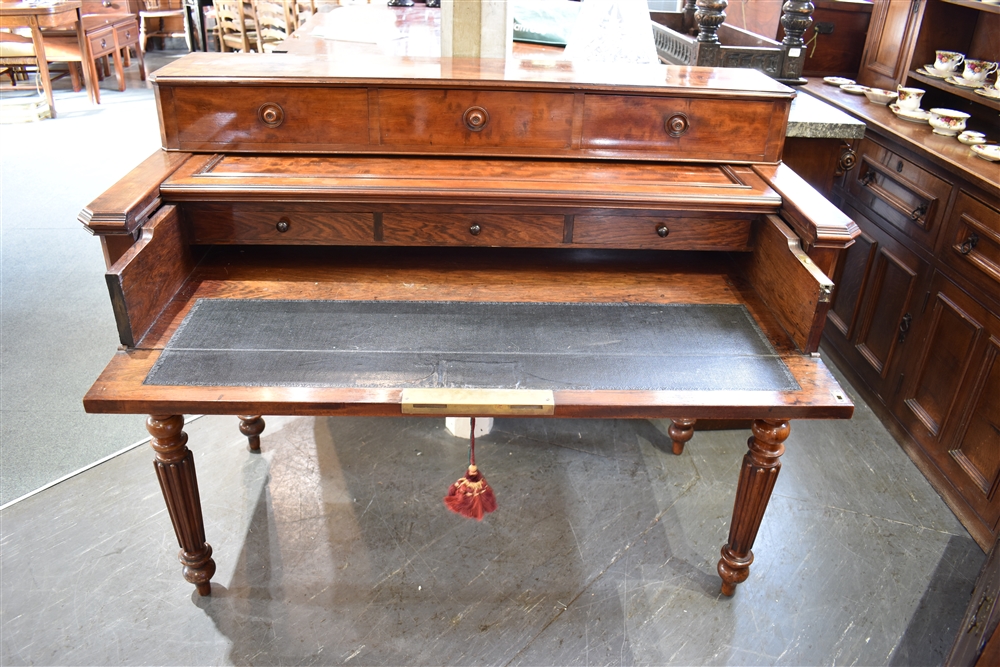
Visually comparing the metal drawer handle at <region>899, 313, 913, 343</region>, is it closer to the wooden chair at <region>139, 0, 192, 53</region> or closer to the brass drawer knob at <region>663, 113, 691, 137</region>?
the brass drawer knob at <region>663, 113, 691, 137</region>

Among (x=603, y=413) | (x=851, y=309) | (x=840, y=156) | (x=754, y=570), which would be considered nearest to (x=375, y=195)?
(x=603, y=413)

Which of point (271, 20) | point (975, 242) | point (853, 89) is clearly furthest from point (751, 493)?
point (271, 20)

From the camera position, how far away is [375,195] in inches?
63.4

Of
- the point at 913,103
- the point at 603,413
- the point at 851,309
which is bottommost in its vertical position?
the point at 851,309

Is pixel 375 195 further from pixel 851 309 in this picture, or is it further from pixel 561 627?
pixel 851 309

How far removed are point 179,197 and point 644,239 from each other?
104cm

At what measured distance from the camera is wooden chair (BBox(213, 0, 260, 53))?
6992 millimetres

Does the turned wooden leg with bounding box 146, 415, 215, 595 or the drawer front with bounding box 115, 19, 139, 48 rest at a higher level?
the drawer front with bounding box 115, 19, 139, 48

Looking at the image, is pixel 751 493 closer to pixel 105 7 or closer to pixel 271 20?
pixel 271 20

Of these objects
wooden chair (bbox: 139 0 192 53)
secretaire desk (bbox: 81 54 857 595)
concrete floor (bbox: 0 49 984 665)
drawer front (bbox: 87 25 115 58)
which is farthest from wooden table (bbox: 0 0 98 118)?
secretaire desk (bbox: 81 54 857 595)

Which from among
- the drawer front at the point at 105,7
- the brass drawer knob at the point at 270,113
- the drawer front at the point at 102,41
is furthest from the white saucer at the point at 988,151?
the drawer front at the point at 105,7

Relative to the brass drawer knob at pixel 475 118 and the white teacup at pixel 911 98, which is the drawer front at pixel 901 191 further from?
the brass drawer knob at pixel 475 118

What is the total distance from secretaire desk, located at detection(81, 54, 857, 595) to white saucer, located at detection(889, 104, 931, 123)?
3.15ft

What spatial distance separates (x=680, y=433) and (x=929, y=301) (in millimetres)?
852
